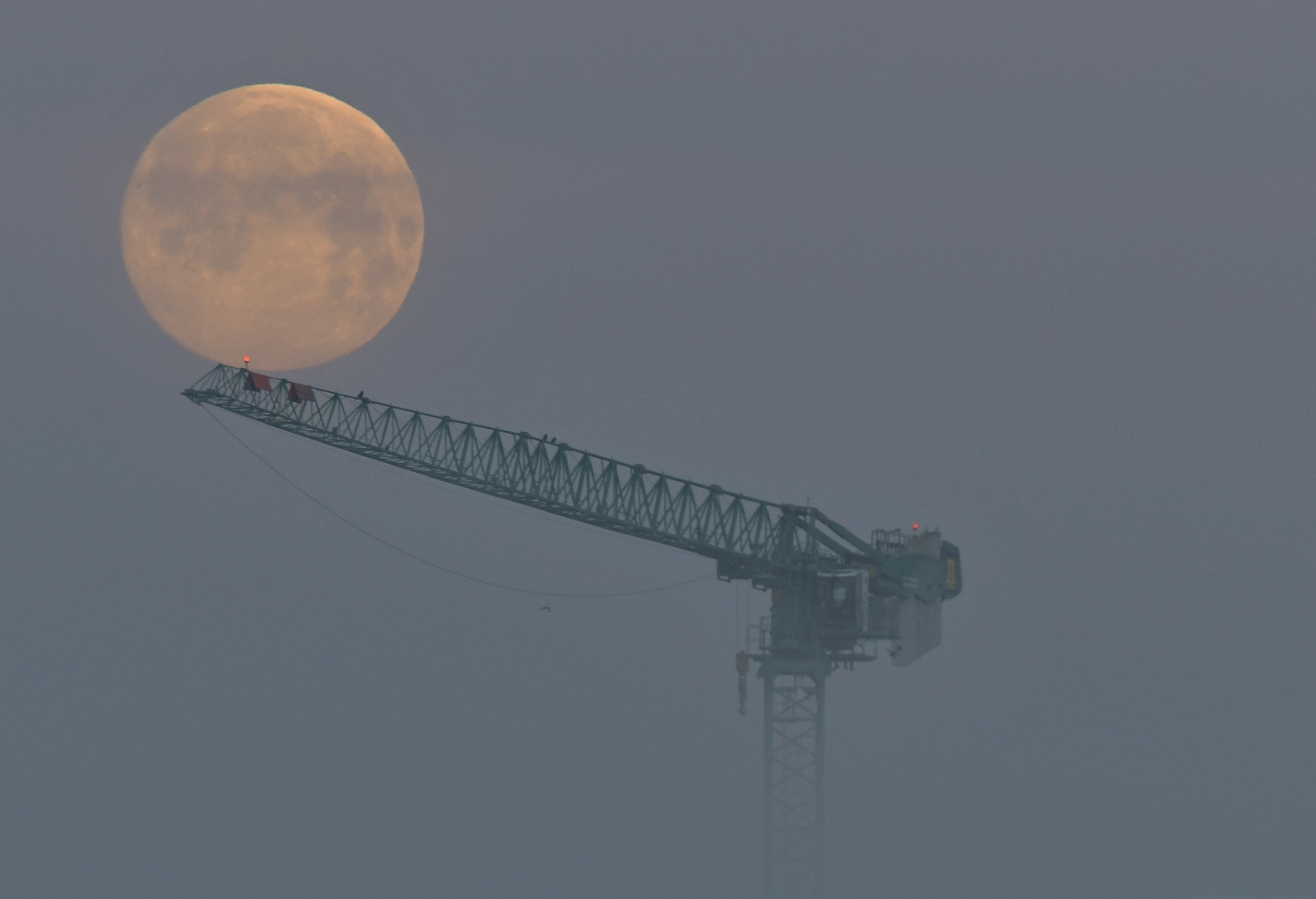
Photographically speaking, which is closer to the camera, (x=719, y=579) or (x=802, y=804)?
(x=719, y=579)

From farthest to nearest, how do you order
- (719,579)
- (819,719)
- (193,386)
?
(819,719) → (719,579) → (193,386)

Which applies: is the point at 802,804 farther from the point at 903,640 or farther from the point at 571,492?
the point at 571,492

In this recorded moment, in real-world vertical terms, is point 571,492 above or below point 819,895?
above

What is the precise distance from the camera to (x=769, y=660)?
169625mm

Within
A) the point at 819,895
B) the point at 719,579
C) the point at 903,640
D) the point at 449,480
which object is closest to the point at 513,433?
the point at 449,480

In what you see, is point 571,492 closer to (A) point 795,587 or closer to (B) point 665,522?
(B) point 665,522

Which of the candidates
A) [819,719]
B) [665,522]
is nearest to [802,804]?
[819,719]

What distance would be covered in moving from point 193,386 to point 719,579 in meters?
37.1

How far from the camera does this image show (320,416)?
155125 millimetres

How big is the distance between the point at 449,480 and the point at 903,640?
1317 inches

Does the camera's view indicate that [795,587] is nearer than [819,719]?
Yes

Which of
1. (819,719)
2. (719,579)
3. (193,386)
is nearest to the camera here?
(193,386)

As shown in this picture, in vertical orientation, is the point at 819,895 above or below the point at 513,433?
below

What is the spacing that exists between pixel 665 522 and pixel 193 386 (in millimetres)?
31356
